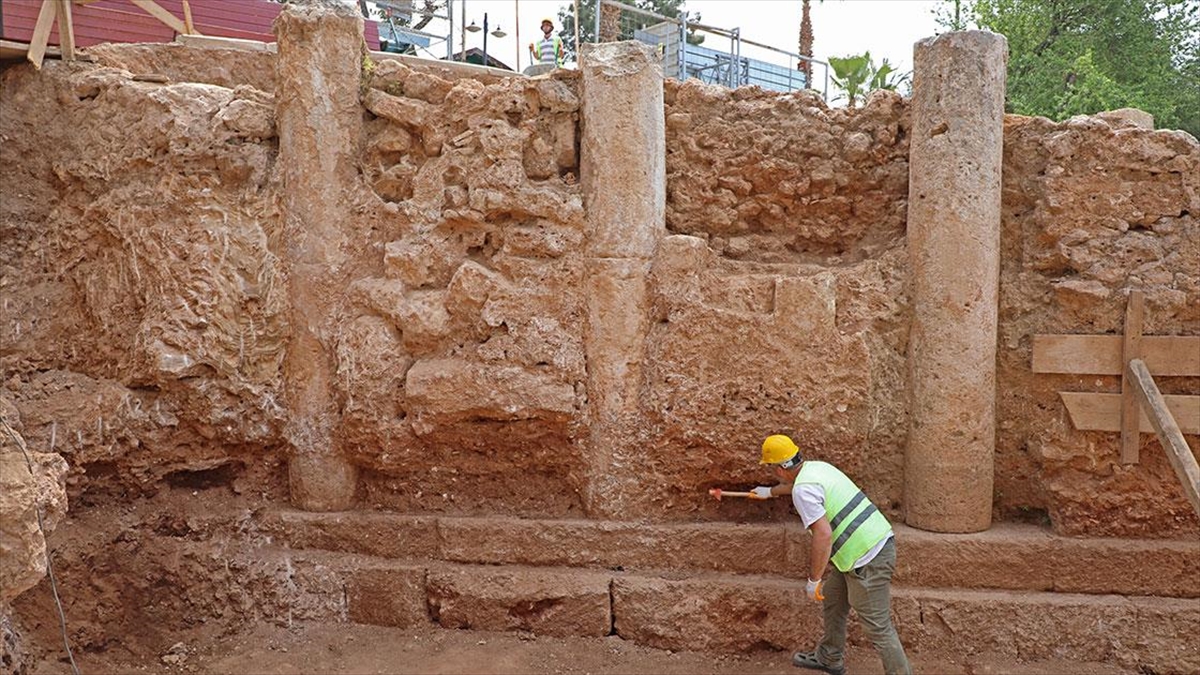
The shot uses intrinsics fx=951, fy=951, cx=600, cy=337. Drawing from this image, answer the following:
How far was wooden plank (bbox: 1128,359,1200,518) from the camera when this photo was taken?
4.80 m

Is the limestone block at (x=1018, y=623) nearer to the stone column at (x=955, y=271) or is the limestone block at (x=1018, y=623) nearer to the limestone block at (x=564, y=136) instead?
the stone column at (x=955, y=271)

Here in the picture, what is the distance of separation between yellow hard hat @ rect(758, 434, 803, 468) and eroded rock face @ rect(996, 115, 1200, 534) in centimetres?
154

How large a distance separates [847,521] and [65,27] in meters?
5.67

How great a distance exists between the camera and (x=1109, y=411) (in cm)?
532

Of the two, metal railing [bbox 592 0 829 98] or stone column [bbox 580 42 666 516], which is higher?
metal railing [bbox 592 0 829 98]

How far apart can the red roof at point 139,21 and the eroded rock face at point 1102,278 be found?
301 inches

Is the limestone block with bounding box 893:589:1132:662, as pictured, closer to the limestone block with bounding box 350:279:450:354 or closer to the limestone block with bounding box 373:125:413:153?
the limestone block with bounding box 350:279:450:354

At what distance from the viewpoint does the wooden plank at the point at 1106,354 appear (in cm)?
521

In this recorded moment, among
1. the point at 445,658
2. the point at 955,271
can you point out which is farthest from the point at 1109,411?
the point at 445,658


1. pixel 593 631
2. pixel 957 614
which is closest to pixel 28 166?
pixel 593 631

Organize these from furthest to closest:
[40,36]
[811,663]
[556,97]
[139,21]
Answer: [139,21] → [40,36] → [556,97] → [811,663]

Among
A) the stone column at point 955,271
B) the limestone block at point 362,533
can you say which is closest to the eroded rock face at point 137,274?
the limestone block at point 362,533

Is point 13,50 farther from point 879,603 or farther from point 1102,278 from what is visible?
point 1102,278

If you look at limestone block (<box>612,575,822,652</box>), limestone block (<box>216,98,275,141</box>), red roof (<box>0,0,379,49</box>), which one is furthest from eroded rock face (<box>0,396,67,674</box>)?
red roof (<box>0,0,379,49</box>)
